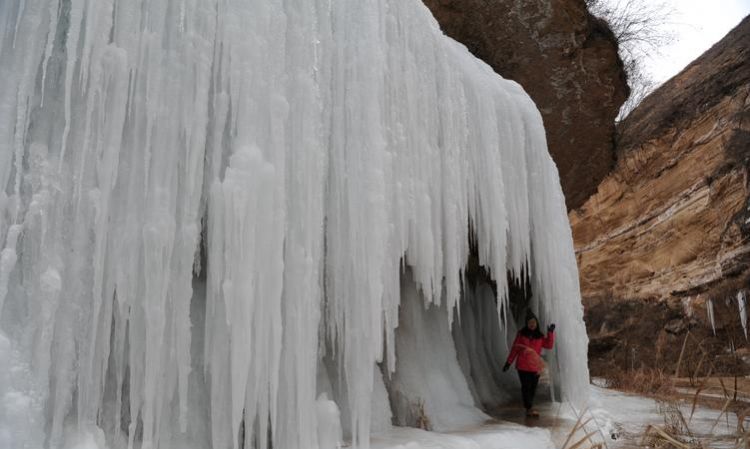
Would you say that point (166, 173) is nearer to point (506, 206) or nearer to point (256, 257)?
point (256, 257)

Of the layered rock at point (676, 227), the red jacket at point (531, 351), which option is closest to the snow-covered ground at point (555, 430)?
the red jacket at point (531, 351)

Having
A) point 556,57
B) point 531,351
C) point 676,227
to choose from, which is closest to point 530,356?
point 531,351

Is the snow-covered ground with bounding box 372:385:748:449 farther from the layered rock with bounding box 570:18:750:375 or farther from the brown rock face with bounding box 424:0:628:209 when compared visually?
the layered rock with bounding box 570:18:750:375

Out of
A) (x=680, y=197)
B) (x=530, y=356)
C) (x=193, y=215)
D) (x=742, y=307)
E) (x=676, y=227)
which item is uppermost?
(x=680, y=197)

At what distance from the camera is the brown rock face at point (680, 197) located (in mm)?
10914

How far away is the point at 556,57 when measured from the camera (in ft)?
24.6

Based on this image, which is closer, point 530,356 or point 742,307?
point 530,356

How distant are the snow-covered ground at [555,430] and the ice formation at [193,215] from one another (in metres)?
0.47

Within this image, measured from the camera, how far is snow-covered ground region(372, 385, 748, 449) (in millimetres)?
3670

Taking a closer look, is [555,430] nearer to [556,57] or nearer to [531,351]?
[531,351]

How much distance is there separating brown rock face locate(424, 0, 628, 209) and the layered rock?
12.0 ft

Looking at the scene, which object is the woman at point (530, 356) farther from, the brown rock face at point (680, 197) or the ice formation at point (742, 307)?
the brown rock face at point (680, 197)

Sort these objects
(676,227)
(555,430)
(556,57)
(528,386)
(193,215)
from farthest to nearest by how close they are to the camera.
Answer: (676,227) < (556,57) < (528,386) < (555,430) < (193,215)

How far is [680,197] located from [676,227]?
0.66 meters
